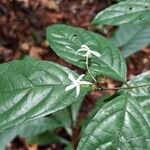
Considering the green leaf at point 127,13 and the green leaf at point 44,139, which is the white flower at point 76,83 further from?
the green leaf at point 44,139

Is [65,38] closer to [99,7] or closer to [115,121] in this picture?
[115,121]

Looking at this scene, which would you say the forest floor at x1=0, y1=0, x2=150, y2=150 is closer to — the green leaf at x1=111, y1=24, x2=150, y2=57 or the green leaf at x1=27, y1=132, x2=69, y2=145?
the green leaf at x1=111, y1=24, x2=150, y2=57

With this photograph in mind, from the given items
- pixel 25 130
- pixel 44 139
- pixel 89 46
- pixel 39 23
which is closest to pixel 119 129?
pixel 89 46

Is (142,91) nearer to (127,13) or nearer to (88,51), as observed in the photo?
(88,51)

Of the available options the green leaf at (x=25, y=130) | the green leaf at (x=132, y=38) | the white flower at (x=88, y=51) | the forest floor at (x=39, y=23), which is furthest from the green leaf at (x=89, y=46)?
the forest floor at (x=39, y=23)

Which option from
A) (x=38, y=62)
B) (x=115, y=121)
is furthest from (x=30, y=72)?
(x=115, y=121)

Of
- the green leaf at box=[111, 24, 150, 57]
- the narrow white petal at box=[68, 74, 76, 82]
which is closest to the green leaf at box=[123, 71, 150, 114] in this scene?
the narrow white petal at box=[68, 74, 76, 82]
